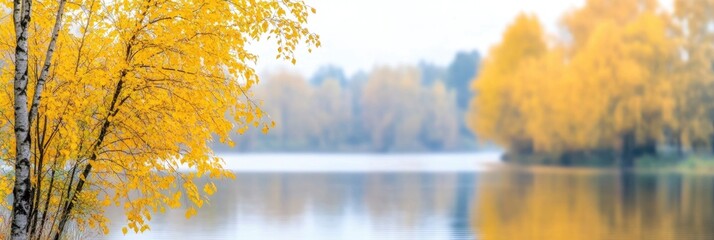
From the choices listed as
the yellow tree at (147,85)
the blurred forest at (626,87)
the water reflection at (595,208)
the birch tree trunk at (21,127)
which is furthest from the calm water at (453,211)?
the birch tree trunk at (21,127)

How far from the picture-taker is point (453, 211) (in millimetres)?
22641

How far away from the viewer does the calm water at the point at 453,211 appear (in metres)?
17.7

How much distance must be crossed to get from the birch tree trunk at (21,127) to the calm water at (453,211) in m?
7.90

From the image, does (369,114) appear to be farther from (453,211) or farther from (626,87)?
(453,211)

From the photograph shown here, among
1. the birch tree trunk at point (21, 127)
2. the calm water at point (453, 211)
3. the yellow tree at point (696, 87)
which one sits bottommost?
the calm water at point (453, 211)

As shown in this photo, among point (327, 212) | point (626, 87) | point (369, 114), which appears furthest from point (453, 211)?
point (369, 114)

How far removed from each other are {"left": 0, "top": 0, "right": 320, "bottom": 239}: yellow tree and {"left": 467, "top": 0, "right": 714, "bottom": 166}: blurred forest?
34.9 meters

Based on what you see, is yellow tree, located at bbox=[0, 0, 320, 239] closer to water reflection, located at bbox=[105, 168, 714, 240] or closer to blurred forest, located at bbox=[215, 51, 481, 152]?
water reflection, located at bbox=[105, 168, 714, 240]

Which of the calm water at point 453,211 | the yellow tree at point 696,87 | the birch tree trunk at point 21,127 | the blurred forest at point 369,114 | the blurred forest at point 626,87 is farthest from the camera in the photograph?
the blurred forest at point 369,114

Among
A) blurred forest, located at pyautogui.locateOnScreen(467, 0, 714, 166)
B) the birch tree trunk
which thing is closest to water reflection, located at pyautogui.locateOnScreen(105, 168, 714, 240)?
blurred forest, located at pyautogui.locateOnScreen(467, 0, 714, 166)

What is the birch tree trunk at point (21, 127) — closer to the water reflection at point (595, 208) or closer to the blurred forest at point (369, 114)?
the water reflection at point (595, 208)

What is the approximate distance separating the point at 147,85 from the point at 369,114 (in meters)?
85.5

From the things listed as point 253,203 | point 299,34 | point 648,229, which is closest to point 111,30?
point 299,34

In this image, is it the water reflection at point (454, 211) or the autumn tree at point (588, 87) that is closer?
the water reflection at point (454, 211)
